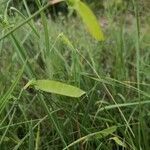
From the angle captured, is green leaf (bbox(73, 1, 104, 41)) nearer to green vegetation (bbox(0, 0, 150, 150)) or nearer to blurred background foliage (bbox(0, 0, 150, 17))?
blurred background foliage (bbox(0, 0, 150, 17))

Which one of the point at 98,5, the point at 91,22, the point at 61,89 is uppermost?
the point at 91,22

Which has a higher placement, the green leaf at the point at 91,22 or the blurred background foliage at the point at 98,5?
the green leaf at the point at 91,22

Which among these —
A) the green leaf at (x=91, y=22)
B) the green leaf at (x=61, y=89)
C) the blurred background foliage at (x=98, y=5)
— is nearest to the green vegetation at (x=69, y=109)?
the blurred background foliage at (x=98, y=5)

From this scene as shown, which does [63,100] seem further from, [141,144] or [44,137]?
[141,144]

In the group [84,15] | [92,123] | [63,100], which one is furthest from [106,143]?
[84,15]

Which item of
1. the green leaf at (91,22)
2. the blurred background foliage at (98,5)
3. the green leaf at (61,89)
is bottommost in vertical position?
the blurred background foliage at (98,5)

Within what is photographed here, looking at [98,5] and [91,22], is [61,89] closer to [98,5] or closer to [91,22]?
[91,22]

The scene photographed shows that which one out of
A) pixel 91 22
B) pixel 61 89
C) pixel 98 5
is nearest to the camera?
pixel 91 22

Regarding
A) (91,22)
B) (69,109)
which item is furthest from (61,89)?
(69,109)

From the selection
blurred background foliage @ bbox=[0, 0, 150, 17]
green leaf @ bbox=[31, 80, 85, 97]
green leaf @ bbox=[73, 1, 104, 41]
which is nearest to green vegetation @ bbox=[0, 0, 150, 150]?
blurred background foliage @ bbox=[0, 0, 150, 17]

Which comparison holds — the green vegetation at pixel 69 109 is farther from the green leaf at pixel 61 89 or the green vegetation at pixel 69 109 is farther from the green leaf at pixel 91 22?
the green leaf at pixel 91 22

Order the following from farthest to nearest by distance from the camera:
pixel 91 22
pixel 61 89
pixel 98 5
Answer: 1. pixel 98 5
2. pixel 61 89
3. pixel 91 22
